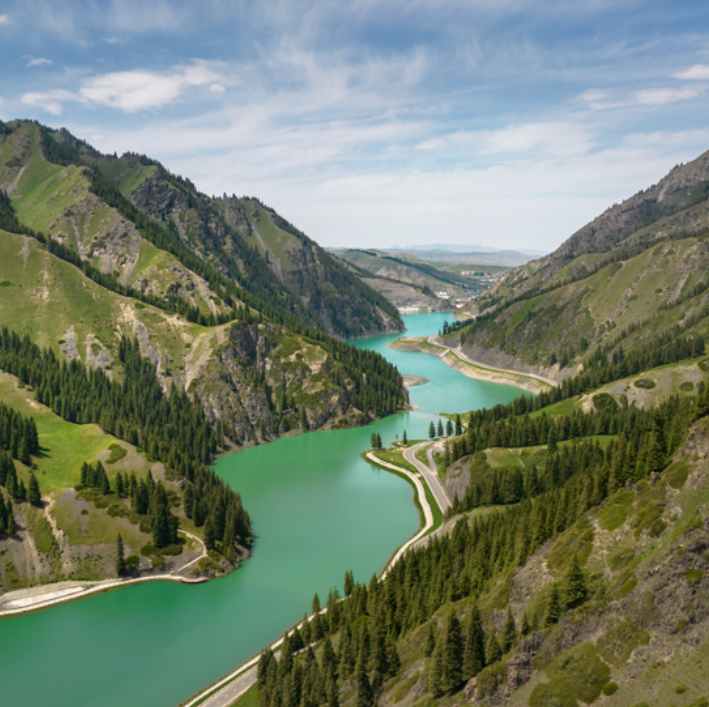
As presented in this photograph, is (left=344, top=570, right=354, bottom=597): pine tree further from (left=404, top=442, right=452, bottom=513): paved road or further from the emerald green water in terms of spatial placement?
(left=404, top=442, right=452, bottom=513): paved road

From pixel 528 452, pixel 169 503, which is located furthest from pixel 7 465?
pixel 528 452

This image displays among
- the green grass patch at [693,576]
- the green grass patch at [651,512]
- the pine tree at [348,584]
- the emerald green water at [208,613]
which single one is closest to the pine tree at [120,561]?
the emerald green water at [208,613]

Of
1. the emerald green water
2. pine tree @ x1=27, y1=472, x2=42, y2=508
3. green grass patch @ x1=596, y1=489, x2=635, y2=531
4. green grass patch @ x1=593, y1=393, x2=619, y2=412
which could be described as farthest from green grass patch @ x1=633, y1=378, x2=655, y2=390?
pine tree @ x1=27, y1=472, x2=42, y2=508

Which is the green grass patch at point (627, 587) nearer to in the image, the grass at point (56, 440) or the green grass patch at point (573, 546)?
the green grass patch at point (573, 546)

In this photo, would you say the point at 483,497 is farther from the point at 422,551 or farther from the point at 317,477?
the point at 317,477

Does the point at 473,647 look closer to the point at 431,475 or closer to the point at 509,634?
the point at 509,634

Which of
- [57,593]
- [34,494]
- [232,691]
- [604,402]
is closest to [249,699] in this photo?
[232,691]
